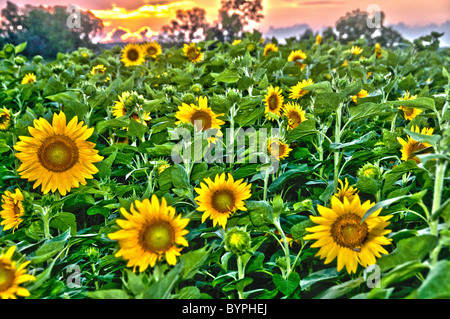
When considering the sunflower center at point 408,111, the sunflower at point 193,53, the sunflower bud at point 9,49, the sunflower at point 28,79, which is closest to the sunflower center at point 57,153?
the sunflower center at point 408,111

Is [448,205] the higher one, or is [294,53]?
[294,53]

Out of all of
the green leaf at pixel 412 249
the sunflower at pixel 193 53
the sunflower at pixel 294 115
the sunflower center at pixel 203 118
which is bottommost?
the green leaf at pixel 412 249

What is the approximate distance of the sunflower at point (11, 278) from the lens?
691 millimetres

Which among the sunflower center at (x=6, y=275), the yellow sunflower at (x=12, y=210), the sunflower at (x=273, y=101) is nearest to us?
the sunflower center at (x=6, y=275)

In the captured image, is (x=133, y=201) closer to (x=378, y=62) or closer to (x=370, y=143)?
(x=370, y=143)

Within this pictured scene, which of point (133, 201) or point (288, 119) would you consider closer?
point (133, 201)

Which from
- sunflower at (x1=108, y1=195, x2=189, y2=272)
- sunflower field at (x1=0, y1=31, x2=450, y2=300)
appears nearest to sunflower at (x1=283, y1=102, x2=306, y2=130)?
sunflower field at (x1=0, y1=31, x2=450, y2=300)

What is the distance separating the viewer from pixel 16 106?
7.11 ft

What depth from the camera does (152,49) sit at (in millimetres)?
3029

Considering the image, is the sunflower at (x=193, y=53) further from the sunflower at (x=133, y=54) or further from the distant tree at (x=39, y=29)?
the distant tree at (x=39, y=29)

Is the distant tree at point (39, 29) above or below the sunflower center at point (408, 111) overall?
above

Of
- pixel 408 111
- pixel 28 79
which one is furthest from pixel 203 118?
pixel 28 79
